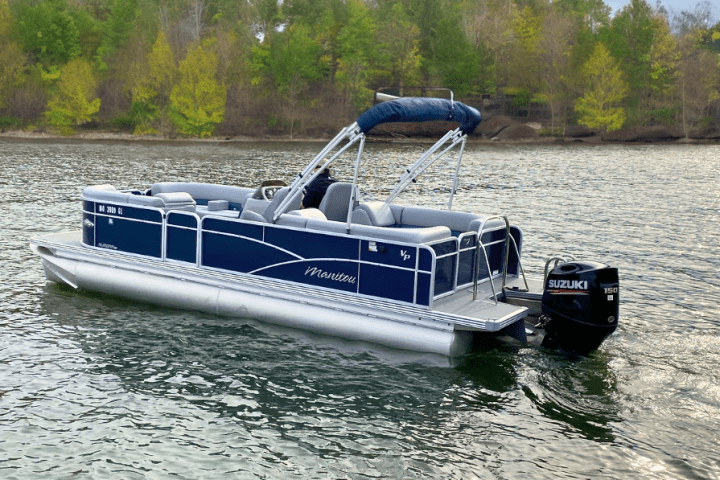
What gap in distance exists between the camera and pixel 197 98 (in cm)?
6869

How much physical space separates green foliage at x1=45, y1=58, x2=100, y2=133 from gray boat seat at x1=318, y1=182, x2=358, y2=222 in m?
62.5

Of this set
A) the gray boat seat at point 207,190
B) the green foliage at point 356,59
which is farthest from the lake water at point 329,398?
the green foliage at point 356,59

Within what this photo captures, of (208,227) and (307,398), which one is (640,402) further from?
(208,227)

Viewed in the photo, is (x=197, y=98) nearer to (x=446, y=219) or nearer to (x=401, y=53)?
(x=401, y=53)

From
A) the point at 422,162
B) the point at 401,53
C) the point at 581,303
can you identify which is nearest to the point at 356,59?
the point at 401,53

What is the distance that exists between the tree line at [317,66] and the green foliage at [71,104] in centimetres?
13

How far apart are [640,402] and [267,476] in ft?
15.0

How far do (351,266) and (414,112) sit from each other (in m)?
2.31

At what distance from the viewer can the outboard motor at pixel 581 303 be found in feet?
30.1

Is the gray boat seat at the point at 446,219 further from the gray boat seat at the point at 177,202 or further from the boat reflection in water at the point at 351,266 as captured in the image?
the gray boat seat at the point at 177,202

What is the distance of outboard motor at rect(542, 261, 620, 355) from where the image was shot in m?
9.17

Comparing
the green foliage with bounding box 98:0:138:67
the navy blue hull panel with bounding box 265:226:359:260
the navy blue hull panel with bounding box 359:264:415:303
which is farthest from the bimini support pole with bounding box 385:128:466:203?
the green foliage with bounding box 98:0:138:67

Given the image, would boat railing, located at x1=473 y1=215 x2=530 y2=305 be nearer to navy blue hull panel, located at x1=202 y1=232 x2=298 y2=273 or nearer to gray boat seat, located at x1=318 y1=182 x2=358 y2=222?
gray boat seat, located at x1=318 y1=182 x2=358 y2=222

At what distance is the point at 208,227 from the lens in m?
11.5
